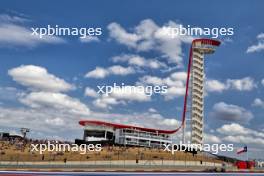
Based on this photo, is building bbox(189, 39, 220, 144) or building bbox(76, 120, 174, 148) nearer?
building bbox(189, 39, 220, 144)

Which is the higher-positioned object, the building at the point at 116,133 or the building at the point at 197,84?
the building at the point at 197,84

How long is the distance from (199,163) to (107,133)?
63.9 meters

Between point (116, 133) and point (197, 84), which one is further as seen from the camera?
point (116, 133)

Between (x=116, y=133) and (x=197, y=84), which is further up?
(x=197, y=84)

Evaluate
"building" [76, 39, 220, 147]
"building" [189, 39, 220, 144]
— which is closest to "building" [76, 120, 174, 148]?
"building" [76, 39, 220, 147]

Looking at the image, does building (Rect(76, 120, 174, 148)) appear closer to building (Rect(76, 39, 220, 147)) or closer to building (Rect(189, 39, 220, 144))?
building (Rect(76, 39, 220, 147))

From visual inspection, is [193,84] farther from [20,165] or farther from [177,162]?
[20,165]

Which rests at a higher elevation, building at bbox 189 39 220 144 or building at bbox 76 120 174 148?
building at bbox 189 39 220 144

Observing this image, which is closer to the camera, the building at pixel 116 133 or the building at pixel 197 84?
the building at pixel 197 84

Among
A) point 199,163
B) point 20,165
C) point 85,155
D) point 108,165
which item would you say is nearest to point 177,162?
point 199,163

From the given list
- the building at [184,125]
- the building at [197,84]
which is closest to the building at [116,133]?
the building at [184,125]

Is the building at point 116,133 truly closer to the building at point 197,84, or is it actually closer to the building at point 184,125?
the building at point 184,125

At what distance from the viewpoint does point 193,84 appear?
129000mm

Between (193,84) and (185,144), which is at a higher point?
(193,84)
